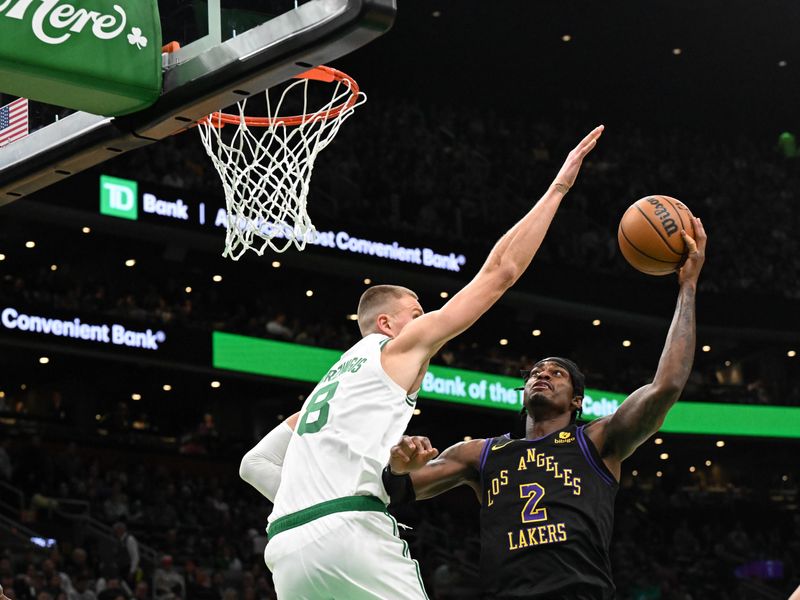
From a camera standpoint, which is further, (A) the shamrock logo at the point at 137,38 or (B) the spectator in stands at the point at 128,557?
(B) the spectator in stands at the point at 128,557

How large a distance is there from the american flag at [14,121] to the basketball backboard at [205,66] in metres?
0.05

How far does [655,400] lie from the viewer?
496 centimetres

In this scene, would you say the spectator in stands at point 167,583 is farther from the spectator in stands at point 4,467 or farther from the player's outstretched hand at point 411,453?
the player's outstretched hand at point 411,453

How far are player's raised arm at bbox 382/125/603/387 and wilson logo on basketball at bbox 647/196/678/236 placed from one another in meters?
0.77

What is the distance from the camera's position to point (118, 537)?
16.5m

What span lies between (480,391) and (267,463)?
707 inches

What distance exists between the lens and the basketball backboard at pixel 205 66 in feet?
14.8

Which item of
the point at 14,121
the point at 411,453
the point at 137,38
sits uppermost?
the point at 137,38

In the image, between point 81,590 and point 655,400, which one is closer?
point 655,400

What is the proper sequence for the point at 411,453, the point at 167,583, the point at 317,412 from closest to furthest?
1. the point at 411,453
2. the point at 317,412
3. the point at 167,583

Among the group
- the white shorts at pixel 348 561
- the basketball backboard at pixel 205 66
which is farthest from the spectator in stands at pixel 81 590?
the white shorts at pixel 348 561

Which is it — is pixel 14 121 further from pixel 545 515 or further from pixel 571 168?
pixel 545 515

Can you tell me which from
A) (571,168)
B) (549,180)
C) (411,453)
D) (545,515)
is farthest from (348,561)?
(549,180)

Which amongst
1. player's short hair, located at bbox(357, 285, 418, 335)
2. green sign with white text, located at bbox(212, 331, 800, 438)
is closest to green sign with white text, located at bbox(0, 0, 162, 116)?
player's short hair, located at bbox(357, 285, 418, 335)
